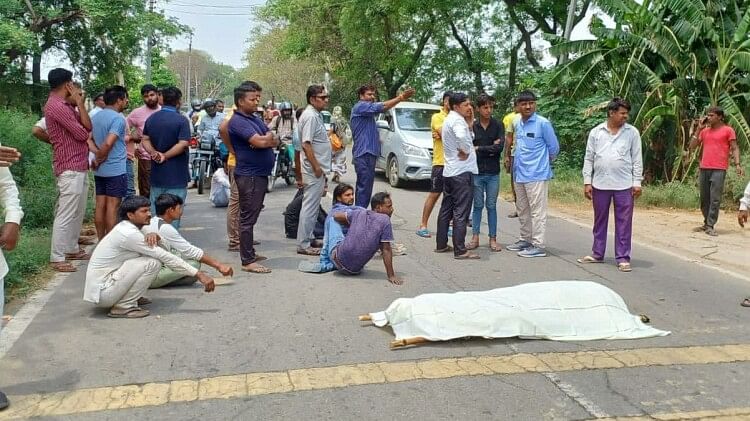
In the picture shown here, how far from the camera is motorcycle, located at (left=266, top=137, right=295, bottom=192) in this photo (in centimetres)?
1347

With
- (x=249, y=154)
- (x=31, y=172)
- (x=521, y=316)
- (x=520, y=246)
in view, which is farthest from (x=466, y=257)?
(x=31, y=172)

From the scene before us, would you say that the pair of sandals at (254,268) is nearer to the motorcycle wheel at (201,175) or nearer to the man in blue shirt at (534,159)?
the man in blue shirt at (534,159)

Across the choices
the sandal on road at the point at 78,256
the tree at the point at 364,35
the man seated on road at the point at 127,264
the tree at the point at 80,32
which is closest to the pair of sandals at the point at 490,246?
the man seated on road at the point at 127,264

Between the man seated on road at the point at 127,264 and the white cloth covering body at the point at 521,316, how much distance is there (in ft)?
5.22

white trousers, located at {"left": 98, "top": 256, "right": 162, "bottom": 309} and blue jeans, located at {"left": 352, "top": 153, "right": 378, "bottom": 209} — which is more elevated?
blue jeans, located at {"left": 352, "top": 153, "right": 378, "bottom": 209}

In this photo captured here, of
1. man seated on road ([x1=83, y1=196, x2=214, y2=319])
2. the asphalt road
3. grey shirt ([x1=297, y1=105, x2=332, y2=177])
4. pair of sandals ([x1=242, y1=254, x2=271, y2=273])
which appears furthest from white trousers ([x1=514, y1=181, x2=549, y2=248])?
man seated on road ([x1=83, y1=196, x2=214, y2=319])

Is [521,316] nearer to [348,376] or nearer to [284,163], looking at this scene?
[348,376]

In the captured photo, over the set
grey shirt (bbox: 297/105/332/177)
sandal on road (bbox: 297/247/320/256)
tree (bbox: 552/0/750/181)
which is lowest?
sandal on road (bbox: 297/247/320/256)

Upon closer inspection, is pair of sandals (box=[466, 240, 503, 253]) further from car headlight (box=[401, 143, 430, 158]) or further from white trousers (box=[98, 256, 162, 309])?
car headlight (box=[401, 143, 430, 158])

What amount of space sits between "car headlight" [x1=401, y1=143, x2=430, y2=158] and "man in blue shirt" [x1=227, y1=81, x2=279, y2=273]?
22.2 feet

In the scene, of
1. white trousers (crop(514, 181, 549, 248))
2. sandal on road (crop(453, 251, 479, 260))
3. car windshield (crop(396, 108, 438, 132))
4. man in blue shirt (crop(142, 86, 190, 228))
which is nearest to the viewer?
man in blue shirt (crop(142, 86, 190, 228))

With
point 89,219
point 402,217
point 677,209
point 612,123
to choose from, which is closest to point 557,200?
point 677,209

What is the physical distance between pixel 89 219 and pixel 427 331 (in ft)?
22.1

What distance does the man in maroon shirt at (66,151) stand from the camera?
262 inches
